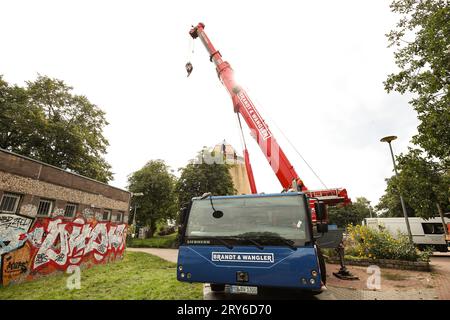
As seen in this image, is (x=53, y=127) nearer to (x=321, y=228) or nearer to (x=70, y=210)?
(x=70, y=210)

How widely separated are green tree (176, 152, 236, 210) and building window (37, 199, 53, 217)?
1445cm

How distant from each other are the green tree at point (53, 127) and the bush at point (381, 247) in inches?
896

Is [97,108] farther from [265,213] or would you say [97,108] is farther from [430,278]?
[430,278]

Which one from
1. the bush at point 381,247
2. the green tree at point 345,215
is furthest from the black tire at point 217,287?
the green tree at point 345,215

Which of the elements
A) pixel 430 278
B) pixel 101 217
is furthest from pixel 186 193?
pixel 430 278

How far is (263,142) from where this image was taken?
346 inches

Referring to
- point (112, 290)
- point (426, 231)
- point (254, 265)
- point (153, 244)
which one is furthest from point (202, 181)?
point (426, 231)

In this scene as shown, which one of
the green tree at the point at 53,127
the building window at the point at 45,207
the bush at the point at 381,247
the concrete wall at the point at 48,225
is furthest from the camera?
the green tree at the point at 53,127

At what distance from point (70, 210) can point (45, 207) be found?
1487 millimetres

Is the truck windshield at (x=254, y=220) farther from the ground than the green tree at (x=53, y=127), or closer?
closer

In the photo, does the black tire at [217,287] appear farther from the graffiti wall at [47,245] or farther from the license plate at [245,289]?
the graffiti wall at [47,245]

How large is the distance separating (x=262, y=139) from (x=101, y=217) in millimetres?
10779

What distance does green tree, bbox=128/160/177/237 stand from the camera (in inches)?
1223

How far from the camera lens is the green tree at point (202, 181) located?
2441 centimetres
